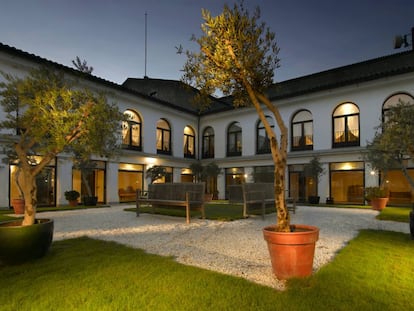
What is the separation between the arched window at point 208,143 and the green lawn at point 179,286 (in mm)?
21380

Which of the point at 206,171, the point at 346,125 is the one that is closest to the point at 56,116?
the point at 206,171

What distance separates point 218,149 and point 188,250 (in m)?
19.9

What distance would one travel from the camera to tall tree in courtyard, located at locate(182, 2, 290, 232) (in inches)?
165

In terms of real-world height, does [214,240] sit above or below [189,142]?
below

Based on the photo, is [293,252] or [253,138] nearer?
[293,252]

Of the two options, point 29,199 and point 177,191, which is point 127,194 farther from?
point 29,199

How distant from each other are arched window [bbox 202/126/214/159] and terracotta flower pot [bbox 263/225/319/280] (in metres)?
22.2

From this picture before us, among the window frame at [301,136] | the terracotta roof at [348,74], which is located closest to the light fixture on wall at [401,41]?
the terracotta roof at [348,74]

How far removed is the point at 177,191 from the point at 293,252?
721 centimetres

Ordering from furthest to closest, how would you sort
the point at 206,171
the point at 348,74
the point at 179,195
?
1. the point at 206,171
2. the point at 348,74
3. the point at 179,195

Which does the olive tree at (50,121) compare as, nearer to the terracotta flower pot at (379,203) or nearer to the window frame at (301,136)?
the terracotta flower pot at (379,203)

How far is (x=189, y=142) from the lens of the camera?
25984 mm

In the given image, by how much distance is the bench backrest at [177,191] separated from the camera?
9938 mm

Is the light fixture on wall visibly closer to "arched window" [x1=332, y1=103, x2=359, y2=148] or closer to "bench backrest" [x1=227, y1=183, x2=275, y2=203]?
"arched window" [x1=332, y1=103, x2=359, y2=148]
